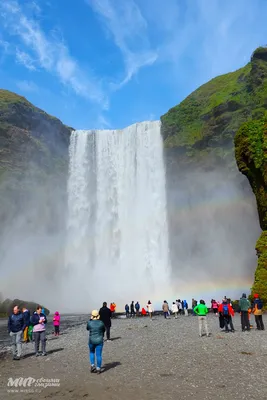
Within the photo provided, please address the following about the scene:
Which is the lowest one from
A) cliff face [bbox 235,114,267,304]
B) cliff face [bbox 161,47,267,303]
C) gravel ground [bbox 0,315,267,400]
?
gravel ground [bbox 0,315,267,400]

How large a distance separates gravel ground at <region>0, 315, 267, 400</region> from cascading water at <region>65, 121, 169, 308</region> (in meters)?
37.1

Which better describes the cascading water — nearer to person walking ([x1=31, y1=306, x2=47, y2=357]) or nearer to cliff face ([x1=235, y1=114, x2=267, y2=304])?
cliff face ([x1=235, y1=114, x2=267, y2=304])

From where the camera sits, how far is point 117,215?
198ft

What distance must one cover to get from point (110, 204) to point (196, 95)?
31117 mm

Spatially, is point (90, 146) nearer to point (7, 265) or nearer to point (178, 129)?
point (178, 129)

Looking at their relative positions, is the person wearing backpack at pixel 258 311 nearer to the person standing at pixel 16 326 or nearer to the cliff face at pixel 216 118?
the person standing at pixel 16 326

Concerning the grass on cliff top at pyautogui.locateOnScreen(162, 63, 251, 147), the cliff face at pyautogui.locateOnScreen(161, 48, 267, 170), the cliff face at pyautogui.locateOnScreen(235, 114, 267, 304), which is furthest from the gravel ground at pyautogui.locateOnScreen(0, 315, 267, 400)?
the grass on cliff top at pyautogui.locateOnScreen(162, 63, 251, 147)

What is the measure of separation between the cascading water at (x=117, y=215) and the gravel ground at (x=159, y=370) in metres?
37.1

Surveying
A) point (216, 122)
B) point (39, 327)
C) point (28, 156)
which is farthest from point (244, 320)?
point (28, 156)

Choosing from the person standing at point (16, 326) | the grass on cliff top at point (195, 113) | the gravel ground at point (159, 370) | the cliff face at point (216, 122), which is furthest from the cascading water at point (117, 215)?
the person standing at point (16, 326)

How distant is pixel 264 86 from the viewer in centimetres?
5206

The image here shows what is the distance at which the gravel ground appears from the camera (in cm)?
781

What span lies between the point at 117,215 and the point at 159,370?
50650mm

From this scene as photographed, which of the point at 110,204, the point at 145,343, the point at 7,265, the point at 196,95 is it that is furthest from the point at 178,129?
the point at 145,343
